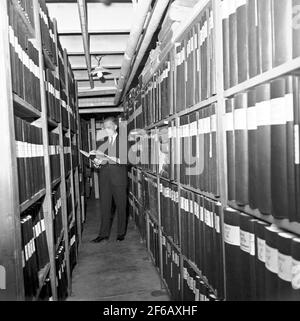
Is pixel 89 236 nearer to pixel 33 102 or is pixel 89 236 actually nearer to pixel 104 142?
pixel 104 142

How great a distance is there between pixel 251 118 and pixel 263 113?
8cm

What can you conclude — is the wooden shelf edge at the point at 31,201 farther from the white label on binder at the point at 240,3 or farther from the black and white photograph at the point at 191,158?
the white label on binder at the point at 240,3

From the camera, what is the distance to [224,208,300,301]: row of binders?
0.89 meters

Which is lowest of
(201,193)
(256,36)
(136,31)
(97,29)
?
(201,193)

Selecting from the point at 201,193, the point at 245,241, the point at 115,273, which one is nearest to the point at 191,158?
the point at 201,193

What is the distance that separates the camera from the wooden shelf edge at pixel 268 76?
839mm

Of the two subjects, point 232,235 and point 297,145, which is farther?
point 232,235

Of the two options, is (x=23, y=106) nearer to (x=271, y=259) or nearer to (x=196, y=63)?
(x=196, y=63)

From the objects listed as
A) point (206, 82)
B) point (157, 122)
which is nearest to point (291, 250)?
point (206, 82)

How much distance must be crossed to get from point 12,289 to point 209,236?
873 mm

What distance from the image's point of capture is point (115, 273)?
3041mm

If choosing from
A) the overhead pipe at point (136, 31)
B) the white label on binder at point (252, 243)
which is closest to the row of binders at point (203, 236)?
the white label on binder at point (252, 243)
